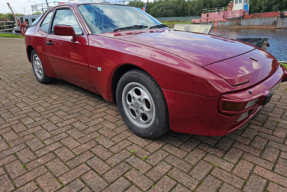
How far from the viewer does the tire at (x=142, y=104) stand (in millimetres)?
2076

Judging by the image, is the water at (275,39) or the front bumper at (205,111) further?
the water at (275,39)

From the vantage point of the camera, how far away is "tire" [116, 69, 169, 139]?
81.7 inches

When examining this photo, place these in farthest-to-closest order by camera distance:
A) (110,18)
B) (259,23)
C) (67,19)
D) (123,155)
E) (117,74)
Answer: (259,23)
(67,19)
(110,18)
(117,74)
(123,155)

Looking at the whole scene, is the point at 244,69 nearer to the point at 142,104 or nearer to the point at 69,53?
the point at 142,104

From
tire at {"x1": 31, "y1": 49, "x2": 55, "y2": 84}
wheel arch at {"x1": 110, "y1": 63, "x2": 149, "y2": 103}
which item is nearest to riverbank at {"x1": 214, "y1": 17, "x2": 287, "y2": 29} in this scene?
tire at {"x1": 31, "y1": 49, "x2": 55, "y2": 84}

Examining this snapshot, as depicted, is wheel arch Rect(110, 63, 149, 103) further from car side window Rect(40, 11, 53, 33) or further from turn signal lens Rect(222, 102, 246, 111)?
car side window Rect(40, 11, 53, 33)

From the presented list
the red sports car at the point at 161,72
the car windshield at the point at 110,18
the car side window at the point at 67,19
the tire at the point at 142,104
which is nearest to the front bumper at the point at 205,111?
the red sports car at the point at 161,72

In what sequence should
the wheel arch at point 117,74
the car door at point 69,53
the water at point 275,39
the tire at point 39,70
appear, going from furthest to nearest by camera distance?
the water at point 275,39 → the tire at point 39,70 → the car door at point 69,53 → the wheel arch at point 117,74

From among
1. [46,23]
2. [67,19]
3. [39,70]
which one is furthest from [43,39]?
[39,70]

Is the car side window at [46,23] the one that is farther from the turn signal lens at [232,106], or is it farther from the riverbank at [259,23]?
the riverbank at [259,23]

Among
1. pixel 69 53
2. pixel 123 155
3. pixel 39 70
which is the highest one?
pixel 69 53

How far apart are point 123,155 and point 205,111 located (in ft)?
3.12

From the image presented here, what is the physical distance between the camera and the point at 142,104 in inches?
90.4

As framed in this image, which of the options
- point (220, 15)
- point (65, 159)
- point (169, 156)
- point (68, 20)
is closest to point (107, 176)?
point (65, 159)
